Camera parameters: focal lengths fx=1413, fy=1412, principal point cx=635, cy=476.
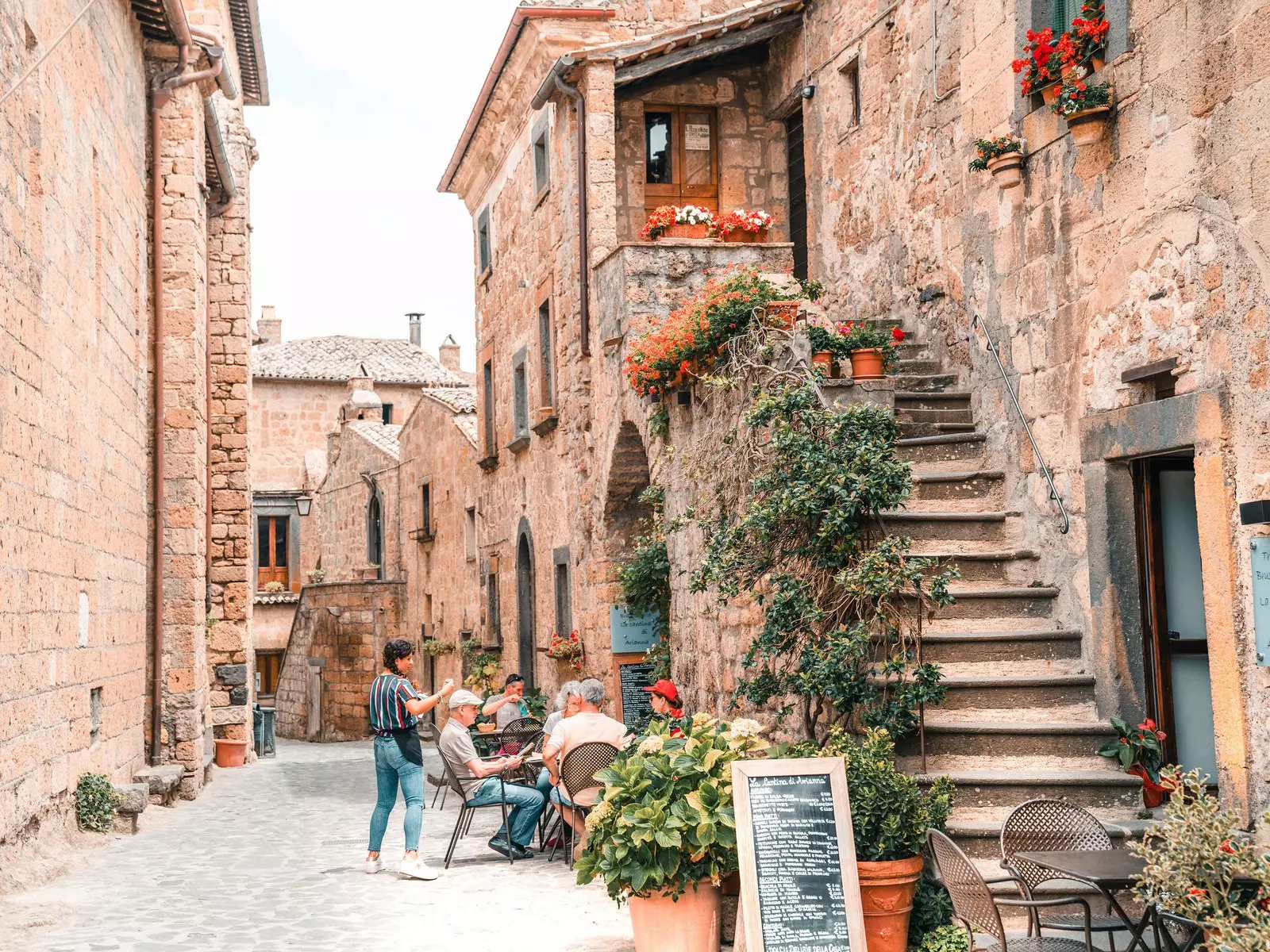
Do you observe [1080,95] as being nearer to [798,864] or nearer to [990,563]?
[990,563]

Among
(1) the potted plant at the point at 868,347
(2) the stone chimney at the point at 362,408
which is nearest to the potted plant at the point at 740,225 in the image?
(1) the potted plant at the point at 868,347

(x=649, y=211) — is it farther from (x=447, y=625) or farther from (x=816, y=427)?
(x=447, y=625)

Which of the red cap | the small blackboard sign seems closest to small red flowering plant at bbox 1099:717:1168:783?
the small blackboard sign

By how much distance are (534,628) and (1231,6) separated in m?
12.2

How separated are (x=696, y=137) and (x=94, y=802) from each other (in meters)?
8.84

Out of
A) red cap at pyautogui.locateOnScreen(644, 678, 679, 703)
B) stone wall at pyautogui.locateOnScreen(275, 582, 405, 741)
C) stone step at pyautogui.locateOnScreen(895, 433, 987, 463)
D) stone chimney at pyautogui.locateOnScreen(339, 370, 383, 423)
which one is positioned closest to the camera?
stone step at pyautogui.locateOnScreen(895, 433, 987, 463)

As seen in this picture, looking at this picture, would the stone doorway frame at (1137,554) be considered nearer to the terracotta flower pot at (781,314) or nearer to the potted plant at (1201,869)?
the potted plant at (1201,869)

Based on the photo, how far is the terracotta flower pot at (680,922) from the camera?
604 cm

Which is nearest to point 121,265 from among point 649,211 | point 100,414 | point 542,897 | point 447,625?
point 100,414

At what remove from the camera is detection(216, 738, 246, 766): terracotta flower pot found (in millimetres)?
16406

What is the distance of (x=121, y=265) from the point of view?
38.3 ft

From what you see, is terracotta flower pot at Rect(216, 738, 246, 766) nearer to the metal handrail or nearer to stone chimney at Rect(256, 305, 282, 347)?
the metal handrail

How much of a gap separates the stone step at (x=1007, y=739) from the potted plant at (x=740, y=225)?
257 inches

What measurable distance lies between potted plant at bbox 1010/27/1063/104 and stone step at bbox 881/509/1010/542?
232 centimetres
